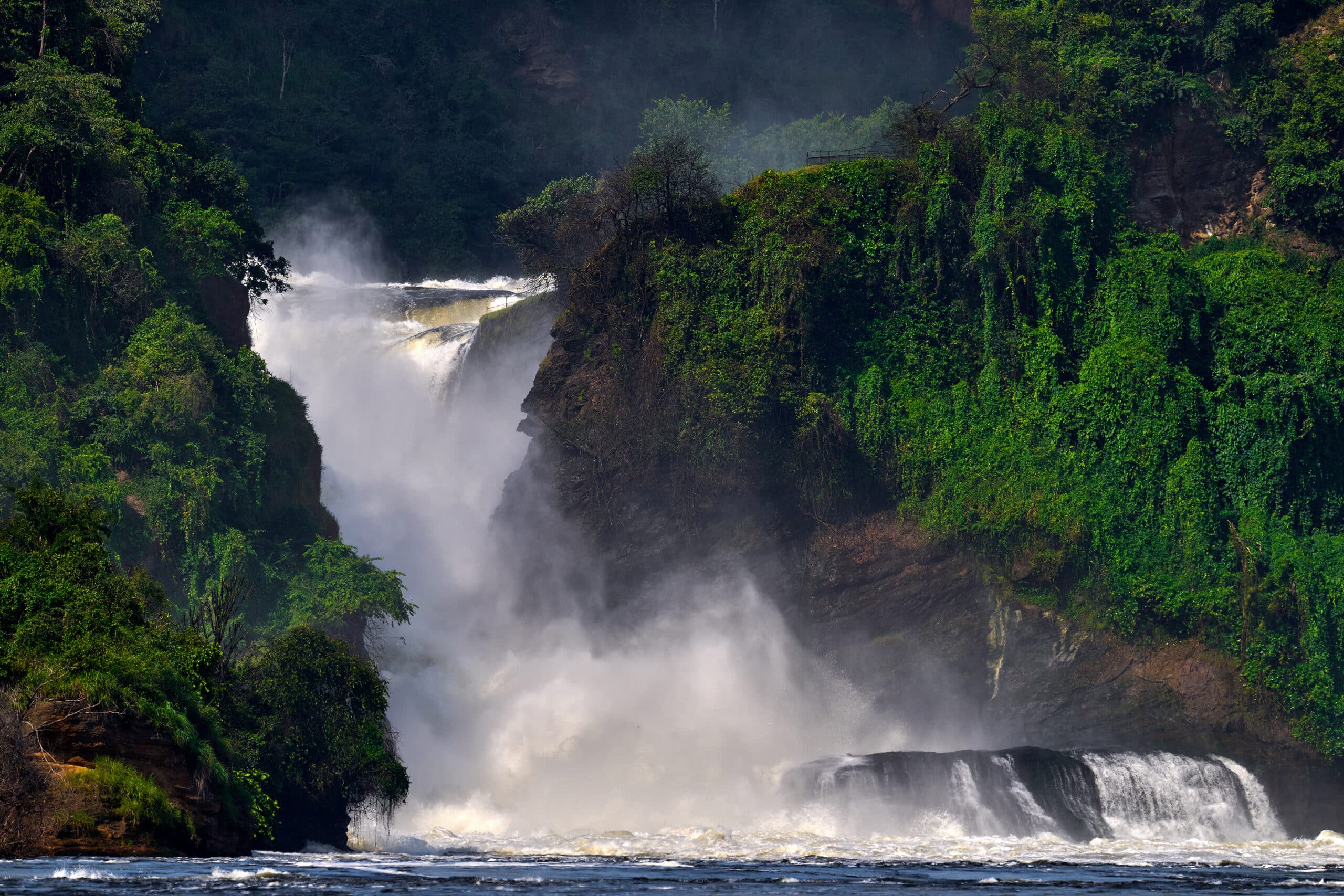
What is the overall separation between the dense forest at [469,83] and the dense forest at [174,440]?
36.7 meters

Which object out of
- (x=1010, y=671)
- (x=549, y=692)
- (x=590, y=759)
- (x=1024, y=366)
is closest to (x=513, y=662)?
(x=549, y=692)

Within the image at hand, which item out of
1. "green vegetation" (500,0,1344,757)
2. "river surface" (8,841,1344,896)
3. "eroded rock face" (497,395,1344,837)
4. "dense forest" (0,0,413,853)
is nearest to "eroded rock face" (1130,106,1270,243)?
"green vegetation" (500,0,1344,757)

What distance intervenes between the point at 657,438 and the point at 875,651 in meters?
10.5

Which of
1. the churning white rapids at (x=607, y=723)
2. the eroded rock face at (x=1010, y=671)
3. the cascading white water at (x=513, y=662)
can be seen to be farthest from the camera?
the eroded rock face at (x=1010, y=671)

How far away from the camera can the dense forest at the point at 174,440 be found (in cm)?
3931

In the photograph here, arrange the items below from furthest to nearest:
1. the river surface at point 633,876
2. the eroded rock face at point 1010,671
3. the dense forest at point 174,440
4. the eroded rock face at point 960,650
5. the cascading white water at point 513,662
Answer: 1. the eroded rock face at point 960,650
2. the eroded rock face at point 1010,671
3. the cascading white water at point 513,662
4. the dense forest at point 174,440
5. the river surface at point 633,876

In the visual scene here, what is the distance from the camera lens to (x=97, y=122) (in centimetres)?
5378

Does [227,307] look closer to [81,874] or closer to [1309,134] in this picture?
[81,874]

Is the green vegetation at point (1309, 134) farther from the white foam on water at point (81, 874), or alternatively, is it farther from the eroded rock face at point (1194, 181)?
the white foam on water at point (81, 874)

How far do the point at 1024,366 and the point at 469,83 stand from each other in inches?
2265

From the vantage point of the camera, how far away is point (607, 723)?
185 ft

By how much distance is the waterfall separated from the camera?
50.1 m

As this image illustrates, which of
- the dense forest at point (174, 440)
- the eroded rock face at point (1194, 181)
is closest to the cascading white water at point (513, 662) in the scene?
the dense forest at point (174, 440)

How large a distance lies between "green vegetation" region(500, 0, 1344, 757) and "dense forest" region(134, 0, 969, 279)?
1548 inches
